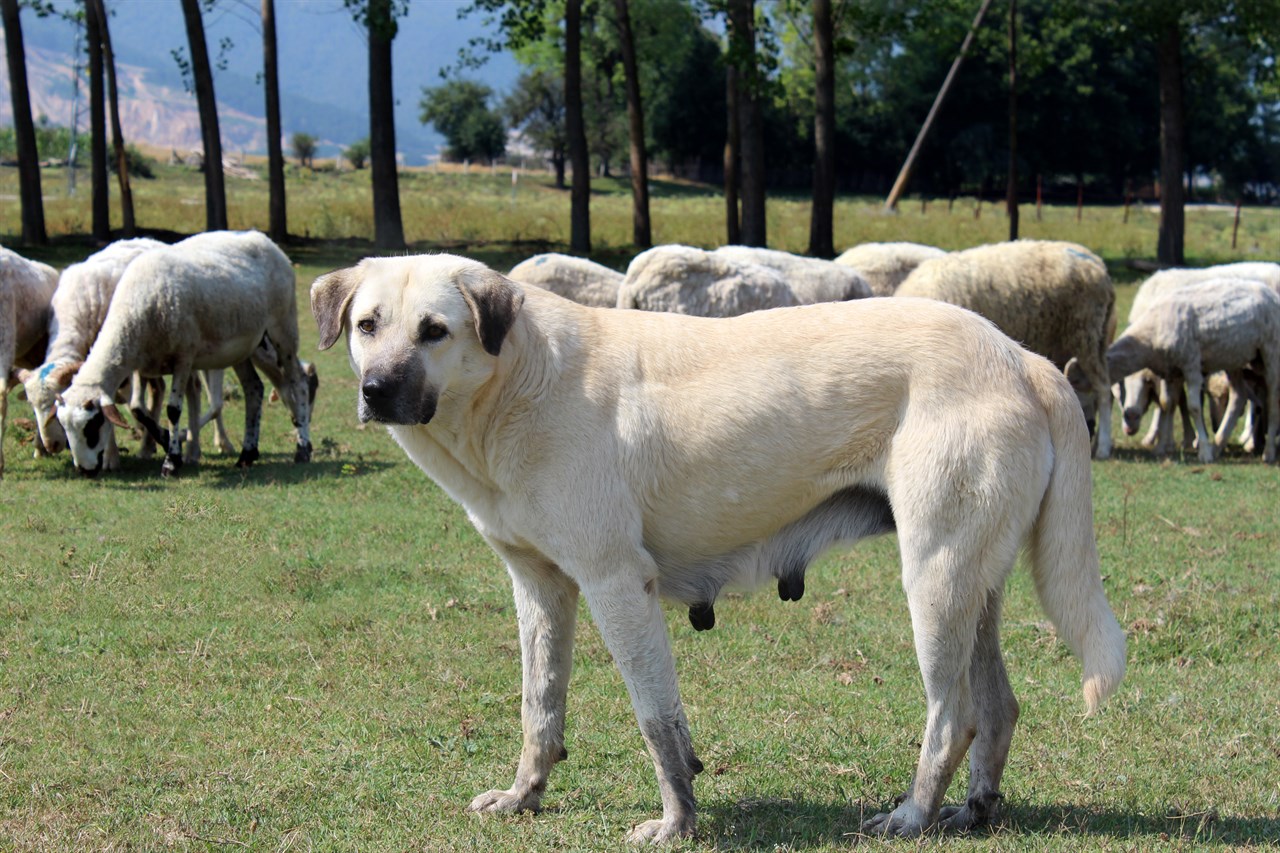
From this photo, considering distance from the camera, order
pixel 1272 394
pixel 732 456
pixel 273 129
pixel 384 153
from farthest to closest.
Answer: pixel 273 129
pixel 384 153
pixel 1272 394
pixel 732 456

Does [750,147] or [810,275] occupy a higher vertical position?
[750,147]

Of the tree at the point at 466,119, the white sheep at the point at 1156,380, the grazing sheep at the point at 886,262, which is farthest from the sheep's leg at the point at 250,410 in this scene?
the tree at the point at 466,119

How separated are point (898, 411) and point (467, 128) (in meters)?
102

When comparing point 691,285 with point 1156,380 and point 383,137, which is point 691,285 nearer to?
point 1156,380

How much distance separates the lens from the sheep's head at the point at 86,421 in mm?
11172

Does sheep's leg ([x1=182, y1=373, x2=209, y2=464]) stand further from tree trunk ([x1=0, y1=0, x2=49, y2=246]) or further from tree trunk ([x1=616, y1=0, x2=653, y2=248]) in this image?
tree trunk ([x1=0, y1=0, x2=49, y2=246])

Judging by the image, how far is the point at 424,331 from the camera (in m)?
4.43

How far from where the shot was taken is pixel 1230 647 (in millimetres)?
7266

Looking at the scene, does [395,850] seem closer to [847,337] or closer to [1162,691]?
[847,337]

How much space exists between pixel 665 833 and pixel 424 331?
1960 mm

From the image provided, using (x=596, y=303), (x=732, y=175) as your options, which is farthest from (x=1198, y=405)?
(x=732, y=175)

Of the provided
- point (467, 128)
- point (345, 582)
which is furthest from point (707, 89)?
point (345, 582)

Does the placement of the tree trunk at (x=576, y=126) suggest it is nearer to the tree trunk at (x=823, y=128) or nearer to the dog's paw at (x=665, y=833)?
the tree trunk at (x=823, y=128)

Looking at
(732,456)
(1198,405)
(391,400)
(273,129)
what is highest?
(273,129)
